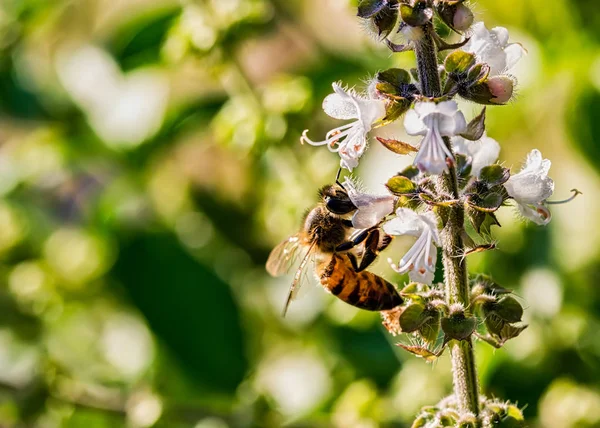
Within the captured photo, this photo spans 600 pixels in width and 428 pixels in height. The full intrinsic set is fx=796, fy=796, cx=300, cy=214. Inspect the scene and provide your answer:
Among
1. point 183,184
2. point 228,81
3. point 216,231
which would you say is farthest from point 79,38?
point 228,81

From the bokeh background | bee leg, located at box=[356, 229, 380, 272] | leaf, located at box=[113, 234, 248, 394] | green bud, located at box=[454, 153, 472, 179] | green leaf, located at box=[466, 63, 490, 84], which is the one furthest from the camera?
leaf, located at box=[113, 234, 248, 394]

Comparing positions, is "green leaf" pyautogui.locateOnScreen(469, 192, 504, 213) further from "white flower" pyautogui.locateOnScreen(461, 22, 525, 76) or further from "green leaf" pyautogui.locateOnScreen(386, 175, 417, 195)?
"white flower" pyautogui.locateOnScreen(461, 22, 525, 76)

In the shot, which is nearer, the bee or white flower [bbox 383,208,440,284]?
white flower [bbox 383,208,440,284]

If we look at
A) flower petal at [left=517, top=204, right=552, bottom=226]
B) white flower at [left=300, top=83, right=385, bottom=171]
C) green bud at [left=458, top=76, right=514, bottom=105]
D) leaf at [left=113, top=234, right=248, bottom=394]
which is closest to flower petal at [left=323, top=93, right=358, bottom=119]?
white flower at [left=300, top=83, right=385, bottom=171]

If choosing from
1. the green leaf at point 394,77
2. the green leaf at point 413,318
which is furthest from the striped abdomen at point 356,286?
the green leaf at point 394,77

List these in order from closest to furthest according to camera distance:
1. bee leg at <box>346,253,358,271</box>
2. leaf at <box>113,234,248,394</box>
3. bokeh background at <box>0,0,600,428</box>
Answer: bee leg at <box>346,253,358,271</box>, bokeh background at <box>0,0,600,428</box>, leaf at <box>113,234,248,394</box>

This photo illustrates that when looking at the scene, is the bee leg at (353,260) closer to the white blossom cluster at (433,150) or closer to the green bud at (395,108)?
the white blossom cluster at (433,150)

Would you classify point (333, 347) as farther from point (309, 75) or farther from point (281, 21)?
point (281, 21)
